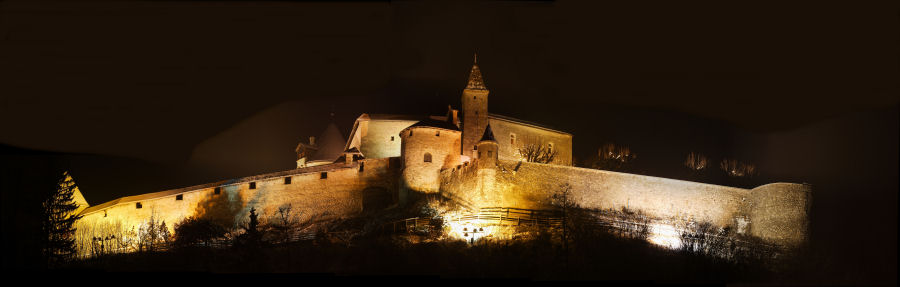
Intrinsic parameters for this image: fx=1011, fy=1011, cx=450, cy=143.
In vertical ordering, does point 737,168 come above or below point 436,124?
below

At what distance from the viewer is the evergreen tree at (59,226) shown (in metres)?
47.0

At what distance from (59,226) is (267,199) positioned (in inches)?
398

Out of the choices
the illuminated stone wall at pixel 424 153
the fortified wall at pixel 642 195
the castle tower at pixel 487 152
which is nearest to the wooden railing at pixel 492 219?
the fortified wall at pixel 642 195

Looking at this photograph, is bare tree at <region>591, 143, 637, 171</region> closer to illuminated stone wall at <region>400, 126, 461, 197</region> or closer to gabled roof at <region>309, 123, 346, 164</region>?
illuminated stone wall at <region>400, 126, 461, 197</region>

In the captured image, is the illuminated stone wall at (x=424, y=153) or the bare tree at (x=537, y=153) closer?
the illuminated stone wall at (x=424, y=153)

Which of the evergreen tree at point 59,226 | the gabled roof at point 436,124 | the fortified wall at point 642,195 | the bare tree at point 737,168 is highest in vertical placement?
the gabled roof at point 436,124

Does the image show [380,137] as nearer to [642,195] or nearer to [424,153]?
[424,153]

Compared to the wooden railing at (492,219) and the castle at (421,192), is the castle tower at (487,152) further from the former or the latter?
the wooden railing at (492,219)

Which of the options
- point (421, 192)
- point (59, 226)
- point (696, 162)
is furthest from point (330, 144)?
point (696, 162)

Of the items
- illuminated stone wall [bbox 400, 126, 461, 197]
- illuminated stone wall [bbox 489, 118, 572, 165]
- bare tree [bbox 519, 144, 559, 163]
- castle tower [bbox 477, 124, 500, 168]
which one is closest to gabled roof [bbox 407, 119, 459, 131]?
illuminated stone wall [bbox 400, 126, 461, 197]

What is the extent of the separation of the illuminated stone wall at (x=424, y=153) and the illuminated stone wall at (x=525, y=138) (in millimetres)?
6437

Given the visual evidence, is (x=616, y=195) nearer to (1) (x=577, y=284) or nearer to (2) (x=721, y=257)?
(2) (x=721, y=257)

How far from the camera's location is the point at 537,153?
201ft

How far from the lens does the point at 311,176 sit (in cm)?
5266
